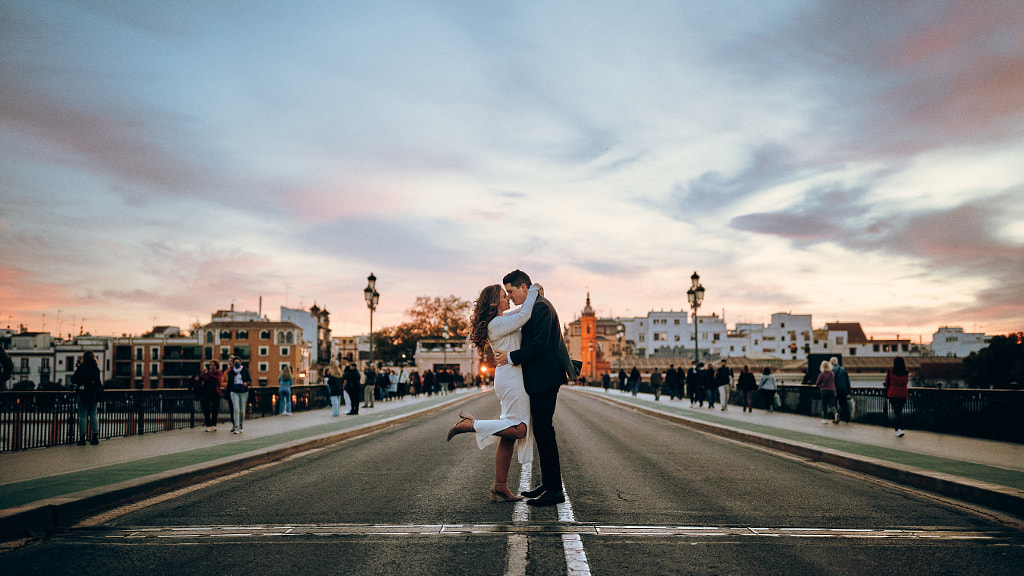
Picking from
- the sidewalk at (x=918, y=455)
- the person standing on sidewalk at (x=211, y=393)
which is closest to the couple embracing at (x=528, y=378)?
the sidewalk at (x=918, y=455)

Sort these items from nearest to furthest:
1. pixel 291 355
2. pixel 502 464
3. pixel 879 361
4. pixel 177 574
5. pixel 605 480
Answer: pixel 177 574 < pixel 502 464 < pixel 605 480 < pixel 291 355 < pixel 879 361

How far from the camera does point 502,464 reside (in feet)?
22.0

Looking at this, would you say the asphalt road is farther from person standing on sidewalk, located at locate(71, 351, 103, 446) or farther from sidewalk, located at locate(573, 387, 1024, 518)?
person standing on sidewalk, located at locate(71, 351, 103, 446)

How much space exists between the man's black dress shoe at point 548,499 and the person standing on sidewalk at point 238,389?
11.7m

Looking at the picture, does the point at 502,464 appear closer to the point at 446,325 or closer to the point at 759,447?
the point at 759,447

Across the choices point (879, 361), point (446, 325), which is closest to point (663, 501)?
point (446, 325)

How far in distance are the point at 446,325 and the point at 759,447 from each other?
92.7m

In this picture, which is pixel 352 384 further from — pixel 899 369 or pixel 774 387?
pixel 899 369

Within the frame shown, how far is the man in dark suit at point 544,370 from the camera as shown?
20.7 ft

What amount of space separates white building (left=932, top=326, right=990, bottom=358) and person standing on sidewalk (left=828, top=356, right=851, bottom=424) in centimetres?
13887

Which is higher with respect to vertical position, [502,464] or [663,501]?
[502,464]

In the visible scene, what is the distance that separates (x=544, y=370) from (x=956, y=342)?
16285 centimetres

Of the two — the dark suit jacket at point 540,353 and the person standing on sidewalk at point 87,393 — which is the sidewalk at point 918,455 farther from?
the person standing on sidewalk at point 87,393

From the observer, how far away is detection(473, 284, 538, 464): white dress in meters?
6.36
